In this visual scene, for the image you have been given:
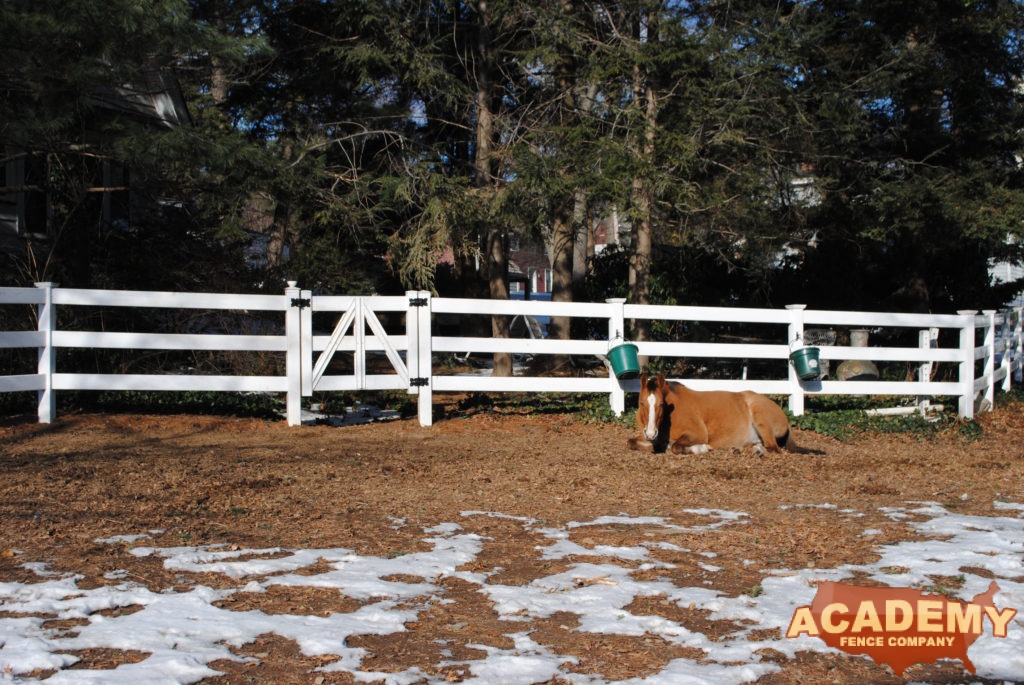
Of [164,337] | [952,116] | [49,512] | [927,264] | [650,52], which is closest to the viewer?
[49,512]

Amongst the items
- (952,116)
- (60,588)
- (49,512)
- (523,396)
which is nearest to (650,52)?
(523,396)

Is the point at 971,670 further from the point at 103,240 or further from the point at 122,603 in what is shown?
the point at 103,240

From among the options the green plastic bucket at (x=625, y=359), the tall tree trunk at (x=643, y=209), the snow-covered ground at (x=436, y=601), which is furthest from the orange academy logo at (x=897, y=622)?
the tall tree trunk at (x=643, y=209)

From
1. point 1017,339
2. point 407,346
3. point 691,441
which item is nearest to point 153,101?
point 407,346

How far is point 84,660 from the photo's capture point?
3805 millimetres

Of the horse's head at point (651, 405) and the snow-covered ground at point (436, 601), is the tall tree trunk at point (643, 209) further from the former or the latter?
the snow-covered ground at point (436, 601)

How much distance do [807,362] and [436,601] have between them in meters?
8.40

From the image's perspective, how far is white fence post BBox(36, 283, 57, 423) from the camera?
34.0 ft

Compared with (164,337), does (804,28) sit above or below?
above

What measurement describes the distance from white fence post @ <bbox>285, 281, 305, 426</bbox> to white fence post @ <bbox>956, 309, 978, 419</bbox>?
8.89 meters

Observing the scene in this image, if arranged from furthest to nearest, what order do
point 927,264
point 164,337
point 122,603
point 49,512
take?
1. point 927,264
2. point 164,337
3. point 49,512
4. point 122,603

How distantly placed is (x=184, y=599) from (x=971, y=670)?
356 cm

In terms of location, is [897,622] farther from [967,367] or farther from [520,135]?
[520,135]

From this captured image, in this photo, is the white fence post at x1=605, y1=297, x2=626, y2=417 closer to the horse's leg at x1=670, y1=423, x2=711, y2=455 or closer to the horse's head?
the horse's leg at x1=670, y1=423, x2=711, y2=455
